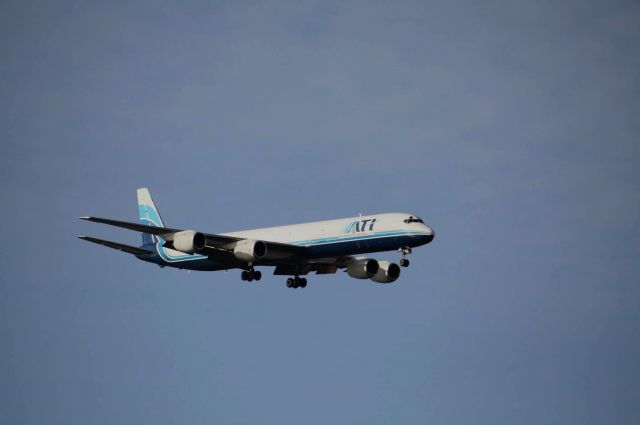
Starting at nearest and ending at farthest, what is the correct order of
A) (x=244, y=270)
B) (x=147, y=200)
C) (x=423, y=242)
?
(x=423, y=242) → (x=244, y=270) → (x=147, y=200)

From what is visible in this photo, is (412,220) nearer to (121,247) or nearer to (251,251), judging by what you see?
(251,251)

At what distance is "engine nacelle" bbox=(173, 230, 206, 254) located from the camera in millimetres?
73062

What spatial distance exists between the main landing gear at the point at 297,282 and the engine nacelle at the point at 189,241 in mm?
9391

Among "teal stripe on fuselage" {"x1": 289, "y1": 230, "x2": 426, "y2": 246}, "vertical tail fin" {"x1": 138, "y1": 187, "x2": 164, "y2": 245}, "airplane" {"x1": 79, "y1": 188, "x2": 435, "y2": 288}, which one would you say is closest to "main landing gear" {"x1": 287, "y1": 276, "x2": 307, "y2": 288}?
"airplane" {"x1": 79, "y1": 188, "x2": 435, "y2": 288}

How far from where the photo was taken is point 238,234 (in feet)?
264

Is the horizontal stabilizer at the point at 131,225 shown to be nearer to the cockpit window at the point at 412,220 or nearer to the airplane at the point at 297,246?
the airplane at the point at 297,246

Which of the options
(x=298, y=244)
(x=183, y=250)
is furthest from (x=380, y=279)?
(x=183, y=250)

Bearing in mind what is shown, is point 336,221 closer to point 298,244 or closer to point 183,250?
point 298,244

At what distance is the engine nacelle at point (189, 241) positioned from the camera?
2876 inches

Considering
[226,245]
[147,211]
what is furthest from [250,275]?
[147,211]

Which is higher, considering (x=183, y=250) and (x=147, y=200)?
(x=147, y=200)

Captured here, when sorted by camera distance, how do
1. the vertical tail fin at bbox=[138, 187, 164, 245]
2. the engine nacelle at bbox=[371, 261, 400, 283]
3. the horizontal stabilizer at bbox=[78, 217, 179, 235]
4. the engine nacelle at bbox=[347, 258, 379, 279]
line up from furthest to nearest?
the vertical tail fin at bbox=[138, 187, 164, 245]
the engine nacelle at bbox=[371, 261, 400, 283]
the engine nacelle at bbox=[347, 258, 379, 279]
the horizontal stabilizer at bbox=[78, 217, 179, 235]

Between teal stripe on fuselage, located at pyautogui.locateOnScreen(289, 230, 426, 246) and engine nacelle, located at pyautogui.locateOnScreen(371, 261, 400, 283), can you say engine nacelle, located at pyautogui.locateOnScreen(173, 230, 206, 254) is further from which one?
engine nacelle, located at pyautogui.locateOnScreen(371, 261, 400, 283)

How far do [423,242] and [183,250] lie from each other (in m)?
17.1
